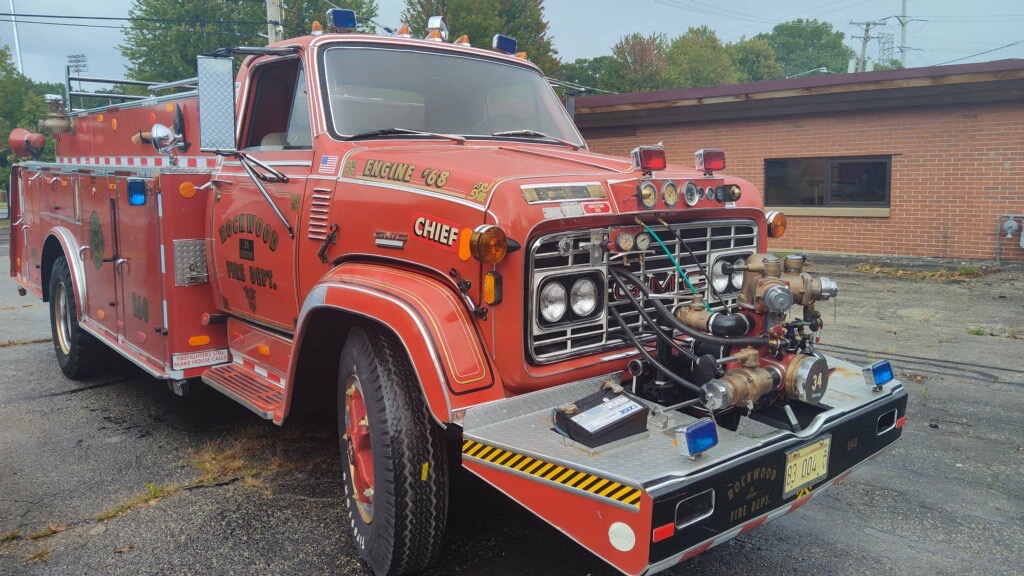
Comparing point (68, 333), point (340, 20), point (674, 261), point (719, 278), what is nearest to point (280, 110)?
point (340, 20)

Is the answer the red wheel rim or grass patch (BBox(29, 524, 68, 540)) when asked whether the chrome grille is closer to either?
the red wheel rim

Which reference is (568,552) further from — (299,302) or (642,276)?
(299,302)

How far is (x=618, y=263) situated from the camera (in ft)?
10.2

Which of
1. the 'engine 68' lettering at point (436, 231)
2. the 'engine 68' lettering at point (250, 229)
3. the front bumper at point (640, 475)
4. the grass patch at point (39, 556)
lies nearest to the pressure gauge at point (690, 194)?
the front bumper at point (640, 475)

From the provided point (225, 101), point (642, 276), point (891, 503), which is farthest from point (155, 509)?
point (891, 503)

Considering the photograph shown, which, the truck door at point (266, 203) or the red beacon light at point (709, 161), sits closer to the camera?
the red beacon light at point (709, 161)

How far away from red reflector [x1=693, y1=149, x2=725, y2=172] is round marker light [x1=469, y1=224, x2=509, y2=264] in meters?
1.20

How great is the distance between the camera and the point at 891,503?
403 centimetres

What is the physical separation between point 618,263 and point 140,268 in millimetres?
3241

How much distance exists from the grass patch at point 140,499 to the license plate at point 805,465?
3152 mm

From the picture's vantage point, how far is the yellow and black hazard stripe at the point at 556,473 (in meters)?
2.36

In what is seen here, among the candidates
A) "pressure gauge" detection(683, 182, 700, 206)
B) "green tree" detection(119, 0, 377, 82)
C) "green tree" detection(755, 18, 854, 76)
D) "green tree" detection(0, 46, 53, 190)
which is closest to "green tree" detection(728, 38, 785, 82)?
"green tree" detection(755, 18, 854, 76)

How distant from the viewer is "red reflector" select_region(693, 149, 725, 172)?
11.6 ft

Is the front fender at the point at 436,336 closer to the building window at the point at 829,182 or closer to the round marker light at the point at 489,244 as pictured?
the round marker light at the point at 489,244
